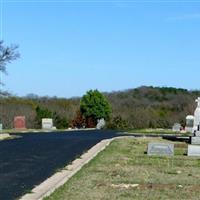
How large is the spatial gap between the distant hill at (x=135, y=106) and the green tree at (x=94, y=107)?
217 centimetres

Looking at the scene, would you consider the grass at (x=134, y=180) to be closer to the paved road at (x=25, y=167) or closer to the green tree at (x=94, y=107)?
the paved road at (x=25, y=167)

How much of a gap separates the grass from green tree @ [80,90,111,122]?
44441 millimetres

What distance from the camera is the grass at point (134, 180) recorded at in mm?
10930

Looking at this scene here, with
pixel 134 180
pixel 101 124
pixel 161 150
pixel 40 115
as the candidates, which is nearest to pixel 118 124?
pixel 101 124

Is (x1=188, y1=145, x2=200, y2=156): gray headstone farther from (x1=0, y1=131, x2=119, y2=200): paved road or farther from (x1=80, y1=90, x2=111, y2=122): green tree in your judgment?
(x1=80, y1=90, x2=111, y2=122): green tree

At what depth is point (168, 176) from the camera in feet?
45.3

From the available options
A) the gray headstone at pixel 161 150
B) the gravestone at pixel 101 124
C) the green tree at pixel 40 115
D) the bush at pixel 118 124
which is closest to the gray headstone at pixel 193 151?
the gray headstone at pixel 161 150

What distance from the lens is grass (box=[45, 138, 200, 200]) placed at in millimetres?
10930

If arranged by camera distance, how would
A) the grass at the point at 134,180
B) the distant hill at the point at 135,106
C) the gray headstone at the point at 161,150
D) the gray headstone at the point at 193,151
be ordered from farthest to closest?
the distant hill at the point at 135,106, the gray headstone at the point at 193,151, the gray headstone at the point at 161,150, the grass at the point at 134,180

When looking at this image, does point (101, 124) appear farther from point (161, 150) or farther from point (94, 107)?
point (161, 150)

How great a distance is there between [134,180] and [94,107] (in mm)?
50572

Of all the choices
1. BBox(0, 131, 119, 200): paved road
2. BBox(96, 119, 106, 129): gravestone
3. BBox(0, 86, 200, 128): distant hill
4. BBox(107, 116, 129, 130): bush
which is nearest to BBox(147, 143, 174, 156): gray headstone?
BBox(0, 131, 119, 200): paved road

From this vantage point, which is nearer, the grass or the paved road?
the grass

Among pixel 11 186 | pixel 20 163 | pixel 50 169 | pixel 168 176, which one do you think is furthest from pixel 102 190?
pixel 20 163
